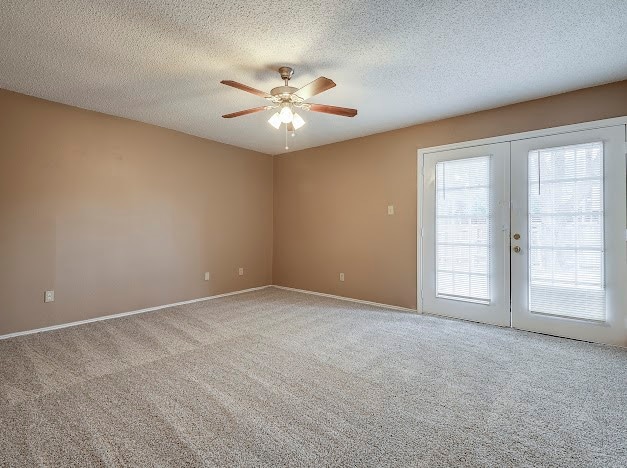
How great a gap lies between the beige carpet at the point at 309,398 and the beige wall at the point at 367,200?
1343mm

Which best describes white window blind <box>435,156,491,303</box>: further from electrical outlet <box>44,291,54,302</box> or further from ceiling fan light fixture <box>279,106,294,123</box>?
electrical outlet <box>44,291,54,302</box>

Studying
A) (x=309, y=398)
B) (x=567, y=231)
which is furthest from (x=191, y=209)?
(x=567, y=231)

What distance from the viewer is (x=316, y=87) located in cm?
248

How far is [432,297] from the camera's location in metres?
4.16

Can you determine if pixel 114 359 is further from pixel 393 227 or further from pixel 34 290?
pixel 393 227

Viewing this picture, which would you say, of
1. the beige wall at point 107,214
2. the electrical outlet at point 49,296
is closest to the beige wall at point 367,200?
the beige wall at point 107,214

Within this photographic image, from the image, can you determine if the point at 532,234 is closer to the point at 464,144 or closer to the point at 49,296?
the point at 464,144

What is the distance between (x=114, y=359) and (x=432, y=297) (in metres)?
3.55

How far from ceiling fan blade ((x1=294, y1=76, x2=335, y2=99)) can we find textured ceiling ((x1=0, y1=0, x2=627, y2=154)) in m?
0.28

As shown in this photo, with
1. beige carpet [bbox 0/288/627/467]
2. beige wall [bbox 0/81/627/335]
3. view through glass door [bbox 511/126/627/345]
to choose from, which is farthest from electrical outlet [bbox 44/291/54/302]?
view through glass door [bbox 511/126/627/345]

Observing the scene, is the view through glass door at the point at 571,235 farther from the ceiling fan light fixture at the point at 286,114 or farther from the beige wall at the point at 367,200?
the ceiling fan light fixture at the point at 286,114

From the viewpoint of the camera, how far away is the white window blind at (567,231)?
3.12 metres

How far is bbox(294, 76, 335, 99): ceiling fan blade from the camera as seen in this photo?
2.36m

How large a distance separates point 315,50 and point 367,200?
8.55ft
